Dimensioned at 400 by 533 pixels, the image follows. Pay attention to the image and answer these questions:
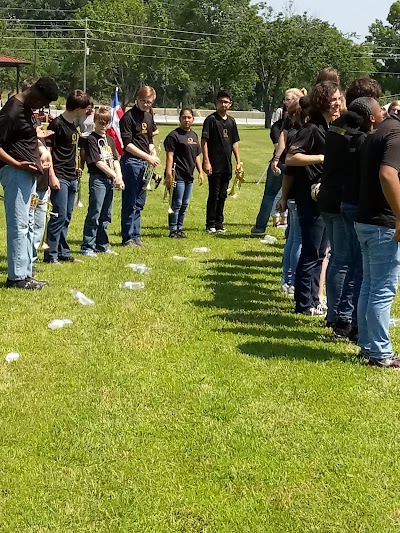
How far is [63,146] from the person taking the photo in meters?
8.51

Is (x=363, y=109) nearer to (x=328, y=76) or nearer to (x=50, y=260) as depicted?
(x=328, y=76)

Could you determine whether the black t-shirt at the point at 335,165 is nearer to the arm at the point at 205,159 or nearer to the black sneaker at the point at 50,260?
the black sneaker at the point at 50,260

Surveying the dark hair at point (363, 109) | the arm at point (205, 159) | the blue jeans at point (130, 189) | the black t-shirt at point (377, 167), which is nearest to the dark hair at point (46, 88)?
the dark hair at point (363, 109)

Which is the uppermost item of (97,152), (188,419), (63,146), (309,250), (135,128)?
Result: (135,128)

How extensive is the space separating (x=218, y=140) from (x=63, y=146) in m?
3.11

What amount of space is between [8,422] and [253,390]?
5.14 ft

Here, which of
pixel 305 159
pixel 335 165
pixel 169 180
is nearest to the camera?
pixel 335 165

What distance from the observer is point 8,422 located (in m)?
4.41

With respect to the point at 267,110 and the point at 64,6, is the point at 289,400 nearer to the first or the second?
the point at 267,110

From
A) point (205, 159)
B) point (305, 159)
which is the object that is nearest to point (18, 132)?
point (305, 159)

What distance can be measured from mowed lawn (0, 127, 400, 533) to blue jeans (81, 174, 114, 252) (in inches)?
65.2

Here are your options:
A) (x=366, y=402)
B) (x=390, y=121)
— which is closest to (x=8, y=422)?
(x=366, y=402)

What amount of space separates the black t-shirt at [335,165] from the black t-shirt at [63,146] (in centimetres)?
346

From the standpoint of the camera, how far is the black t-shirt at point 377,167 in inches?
194
